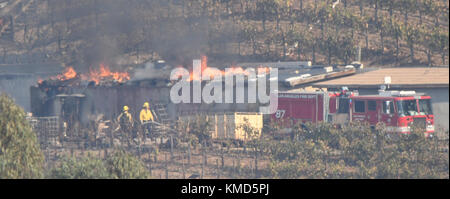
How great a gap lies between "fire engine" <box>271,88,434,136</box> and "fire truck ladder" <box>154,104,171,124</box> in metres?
5.69

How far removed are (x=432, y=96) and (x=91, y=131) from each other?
17.6m

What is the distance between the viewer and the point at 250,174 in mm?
25047

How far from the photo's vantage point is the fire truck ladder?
113 feet

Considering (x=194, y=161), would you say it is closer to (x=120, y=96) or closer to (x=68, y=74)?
(x=120, y=96)

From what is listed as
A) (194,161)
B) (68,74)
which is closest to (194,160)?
(194,161)

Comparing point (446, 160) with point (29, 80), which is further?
point (29, 80)

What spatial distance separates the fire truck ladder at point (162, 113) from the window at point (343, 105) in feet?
29.3

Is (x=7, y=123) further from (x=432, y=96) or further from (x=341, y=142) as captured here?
(x=432, y=96)

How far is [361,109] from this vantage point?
31.5m

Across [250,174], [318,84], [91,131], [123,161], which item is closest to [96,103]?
[91,131]

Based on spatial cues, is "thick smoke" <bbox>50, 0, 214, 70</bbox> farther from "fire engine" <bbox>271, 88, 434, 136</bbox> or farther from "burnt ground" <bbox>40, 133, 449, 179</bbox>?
"burnt ground" <bbox>40, 133, 449, 179</bbox>

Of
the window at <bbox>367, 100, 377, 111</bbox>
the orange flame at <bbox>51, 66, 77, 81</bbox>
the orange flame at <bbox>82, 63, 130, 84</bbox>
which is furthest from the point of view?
the orange flame at <bbox>51, 66, 77, 81</bbox>

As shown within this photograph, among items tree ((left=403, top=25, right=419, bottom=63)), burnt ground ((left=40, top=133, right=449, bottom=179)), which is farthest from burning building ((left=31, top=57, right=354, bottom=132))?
tree ((left=403, top=25, right=419, bottom=63))
